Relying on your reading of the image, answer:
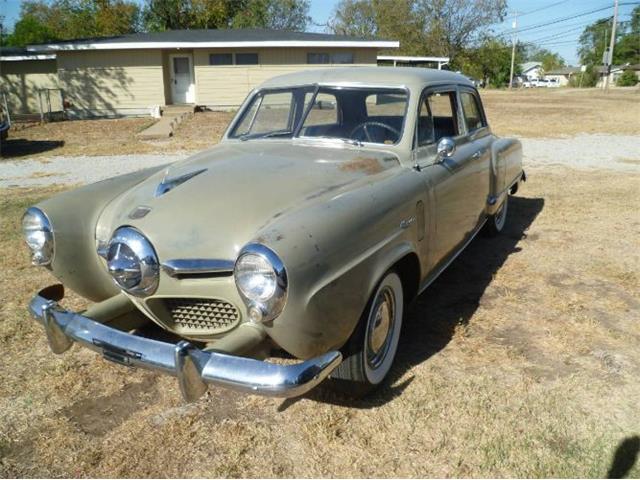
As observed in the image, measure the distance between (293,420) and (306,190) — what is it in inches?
45.9

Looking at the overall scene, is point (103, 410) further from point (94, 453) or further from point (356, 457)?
point (356, 457)

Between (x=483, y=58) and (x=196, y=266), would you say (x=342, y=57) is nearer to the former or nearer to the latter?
(x=196, y=266)

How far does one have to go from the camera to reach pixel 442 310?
3971mm

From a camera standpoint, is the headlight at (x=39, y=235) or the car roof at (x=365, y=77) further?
the car roof at (x=365, y=77)

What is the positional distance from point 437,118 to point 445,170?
0.54 m

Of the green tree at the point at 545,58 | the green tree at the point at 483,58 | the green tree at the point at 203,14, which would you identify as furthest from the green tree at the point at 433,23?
the green tree at the point at 545,58

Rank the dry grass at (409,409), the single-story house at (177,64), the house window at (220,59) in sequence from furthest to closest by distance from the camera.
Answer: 1. the house window at (220,59)
2. the single-story house at (177,64)
3. the dry grass at (409,409)

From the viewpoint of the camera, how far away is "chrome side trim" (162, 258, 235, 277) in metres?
2.36

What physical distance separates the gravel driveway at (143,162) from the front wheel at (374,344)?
7328 mm

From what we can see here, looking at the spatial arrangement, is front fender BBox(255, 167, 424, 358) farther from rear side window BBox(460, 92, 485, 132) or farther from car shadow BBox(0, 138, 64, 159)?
car shadow BBox(0, 138, 64, 159)

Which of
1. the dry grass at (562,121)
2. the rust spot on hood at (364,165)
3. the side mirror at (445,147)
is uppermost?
the side mirror at (445,147)

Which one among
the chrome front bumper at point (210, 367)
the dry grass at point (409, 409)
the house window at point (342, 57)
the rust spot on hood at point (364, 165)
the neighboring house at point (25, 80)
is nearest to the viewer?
the chrome front bumper at point (210, 367)

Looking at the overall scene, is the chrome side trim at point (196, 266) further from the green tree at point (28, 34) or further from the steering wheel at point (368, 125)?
the green tree at point (28, 34)

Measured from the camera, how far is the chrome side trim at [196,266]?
236cm
